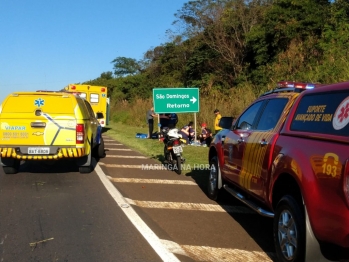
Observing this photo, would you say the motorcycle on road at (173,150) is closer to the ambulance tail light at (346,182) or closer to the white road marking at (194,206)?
the white road marking at (194,206)

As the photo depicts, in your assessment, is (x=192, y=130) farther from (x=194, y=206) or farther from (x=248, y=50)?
(x=248, y=50)

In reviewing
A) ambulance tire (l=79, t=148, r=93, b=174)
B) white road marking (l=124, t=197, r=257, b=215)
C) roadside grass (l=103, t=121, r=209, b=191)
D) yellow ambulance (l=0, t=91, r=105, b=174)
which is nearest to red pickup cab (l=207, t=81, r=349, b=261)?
white road marking (l=124, t=197, r=257, b=215)

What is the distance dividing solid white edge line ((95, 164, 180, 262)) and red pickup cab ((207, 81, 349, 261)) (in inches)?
48.4

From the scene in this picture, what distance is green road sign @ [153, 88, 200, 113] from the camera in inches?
681

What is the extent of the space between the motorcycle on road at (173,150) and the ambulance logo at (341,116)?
6.68 meters

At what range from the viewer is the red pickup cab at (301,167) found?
355 cm

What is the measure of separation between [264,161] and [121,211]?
2.67m

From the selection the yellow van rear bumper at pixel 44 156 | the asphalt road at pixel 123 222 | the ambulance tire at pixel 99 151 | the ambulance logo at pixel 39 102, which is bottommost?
the asphalt road at pixel 123 222

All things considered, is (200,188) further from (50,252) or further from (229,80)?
(229,80)

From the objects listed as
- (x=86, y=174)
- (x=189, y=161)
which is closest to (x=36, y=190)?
(x=86, y=174)

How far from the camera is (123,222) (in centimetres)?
621

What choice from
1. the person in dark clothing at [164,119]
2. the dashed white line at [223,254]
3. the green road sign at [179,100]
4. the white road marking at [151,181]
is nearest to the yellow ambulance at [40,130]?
the white road marking at [151,181]

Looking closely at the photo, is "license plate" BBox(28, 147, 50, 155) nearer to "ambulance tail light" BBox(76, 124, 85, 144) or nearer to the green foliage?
"ambulance tail light" BBox(76, 124, 85, 144)

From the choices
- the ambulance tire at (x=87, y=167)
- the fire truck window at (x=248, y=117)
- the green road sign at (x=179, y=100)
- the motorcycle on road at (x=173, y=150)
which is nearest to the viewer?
the fire truck window at (x=248, y=117)
